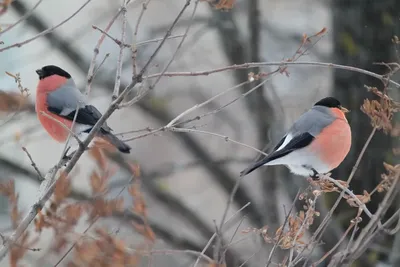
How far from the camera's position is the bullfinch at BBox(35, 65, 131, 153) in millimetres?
1882

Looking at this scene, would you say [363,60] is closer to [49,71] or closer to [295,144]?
[295,144]

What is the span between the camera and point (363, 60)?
9.77 feet

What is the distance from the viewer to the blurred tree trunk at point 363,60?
115 inches

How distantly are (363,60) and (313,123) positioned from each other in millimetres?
1261

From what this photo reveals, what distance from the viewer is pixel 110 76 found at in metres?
3.60

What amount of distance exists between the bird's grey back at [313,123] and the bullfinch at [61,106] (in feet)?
1.70

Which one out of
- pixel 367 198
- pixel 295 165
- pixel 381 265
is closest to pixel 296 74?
pixel 381 265

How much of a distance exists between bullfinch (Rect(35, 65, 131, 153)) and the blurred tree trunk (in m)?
1.36

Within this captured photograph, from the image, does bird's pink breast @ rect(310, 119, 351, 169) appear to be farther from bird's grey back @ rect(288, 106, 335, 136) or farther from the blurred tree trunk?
the blurred tree trunk

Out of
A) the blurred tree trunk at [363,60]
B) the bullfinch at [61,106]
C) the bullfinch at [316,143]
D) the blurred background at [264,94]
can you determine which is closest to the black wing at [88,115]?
the bullfinch at [61,106]

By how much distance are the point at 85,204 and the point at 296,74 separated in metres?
3.27

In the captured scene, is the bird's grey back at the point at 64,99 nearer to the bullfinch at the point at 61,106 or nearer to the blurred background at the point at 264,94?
the bullfinch at the point at 61,106

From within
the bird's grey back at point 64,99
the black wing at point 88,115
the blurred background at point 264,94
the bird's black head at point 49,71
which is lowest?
the blurred background at point 264,94

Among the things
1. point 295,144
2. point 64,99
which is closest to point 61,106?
point 64,99
